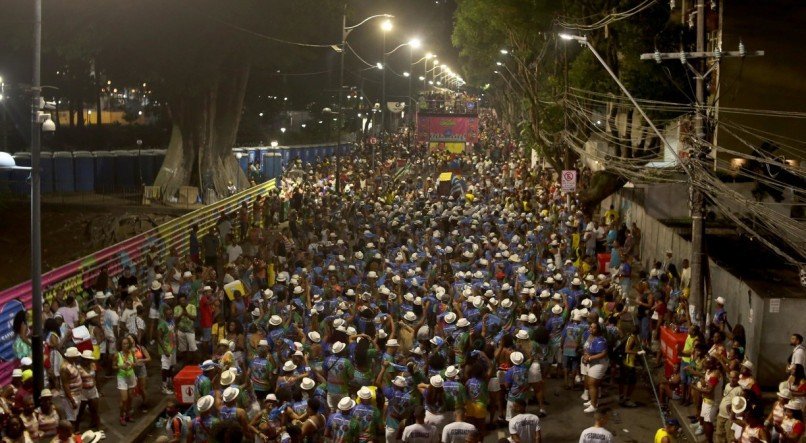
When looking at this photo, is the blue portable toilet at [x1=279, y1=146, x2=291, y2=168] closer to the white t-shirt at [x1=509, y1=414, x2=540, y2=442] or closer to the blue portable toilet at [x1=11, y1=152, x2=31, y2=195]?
the blue portable toilet at [x1=11, y1=152, x2=31, y2=195]

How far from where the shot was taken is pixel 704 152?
44.4ft

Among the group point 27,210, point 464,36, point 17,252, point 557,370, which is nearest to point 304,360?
point 557,370

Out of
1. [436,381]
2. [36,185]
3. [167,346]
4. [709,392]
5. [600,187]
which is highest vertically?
[36,185]

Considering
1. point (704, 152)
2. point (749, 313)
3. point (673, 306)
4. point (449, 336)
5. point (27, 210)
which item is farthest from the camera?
point (27, 210)

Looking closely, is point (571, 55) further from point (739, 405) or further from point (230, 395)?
point (230, 395)

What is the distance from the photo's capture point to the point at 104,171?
36.2 m

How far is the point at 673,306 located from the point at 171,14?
20563mm

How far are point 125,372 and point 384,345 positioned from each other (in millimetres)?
3647

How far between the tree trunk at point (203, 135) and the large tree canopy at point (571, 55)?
35.6 feet

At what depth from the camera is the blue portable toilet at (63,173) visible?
34.5m

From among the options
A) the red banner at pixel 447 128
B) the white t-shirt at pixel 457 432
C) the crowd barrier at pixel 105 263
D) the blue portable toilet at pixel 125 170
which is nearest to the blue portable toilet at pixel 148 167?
the blue portable toilet at pixel 125 170

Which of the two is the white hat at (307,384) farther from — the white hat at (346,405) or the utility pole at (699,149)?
the utility pole at (699,149)

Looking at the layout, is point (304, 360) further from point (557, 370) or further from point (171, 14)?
point (171, 14)

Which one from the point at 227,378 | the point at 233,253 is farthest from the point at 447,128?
the point at 227,378
